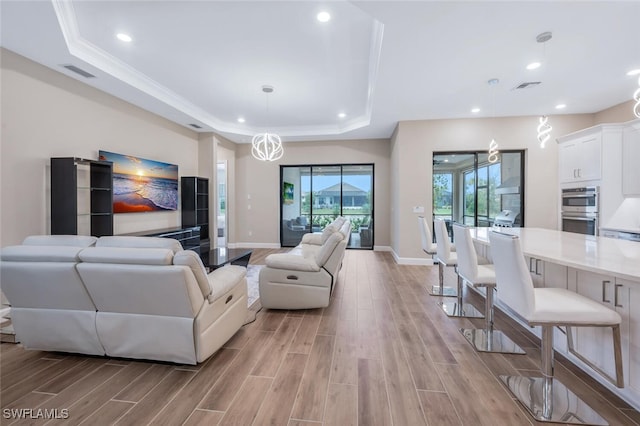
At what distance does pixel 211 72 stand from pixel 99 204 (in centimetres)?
253

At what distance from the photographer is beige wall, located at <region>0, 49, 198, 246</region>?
2977 millimetres

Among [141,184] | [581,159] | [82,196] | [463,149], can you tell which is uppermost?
[463,149]

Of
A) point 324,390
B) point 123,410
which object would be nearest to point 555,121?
point 324,390

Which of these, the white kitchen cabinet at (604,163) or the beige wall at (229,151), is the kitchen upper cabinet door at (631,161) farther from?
the beige wall at (229,151)

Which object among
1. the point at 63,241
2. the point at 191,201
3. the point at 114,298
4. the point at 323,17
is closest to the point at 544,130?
the point at 323,17

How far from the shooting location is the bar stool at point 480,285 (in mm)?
2330

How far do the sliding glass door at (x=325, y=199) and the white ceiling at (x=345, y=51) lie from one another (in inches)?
95.6

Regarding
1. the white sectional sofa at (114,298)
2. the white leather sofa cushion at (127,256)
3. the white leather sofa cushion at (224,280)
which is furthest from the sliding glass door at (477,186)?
the white leather sofa cushion at (127,256)

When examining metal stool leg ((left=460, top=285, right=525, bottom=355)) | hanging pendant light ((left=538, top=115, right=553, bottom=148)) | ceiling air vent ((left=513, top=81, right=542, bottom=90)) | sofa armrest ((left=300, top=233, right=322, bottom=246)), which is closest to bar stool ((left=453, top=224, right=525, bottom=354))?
metal stool leg ((left=460, top=285, right=525, bottom=355))

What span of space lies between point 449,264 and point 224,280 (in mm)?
2552

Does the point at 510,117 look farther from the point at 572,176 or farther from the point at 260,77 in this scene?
the point at 260,77

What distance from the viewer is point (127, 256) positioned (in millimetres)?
1841

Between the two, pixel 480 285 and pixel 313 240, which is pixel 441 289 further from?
pixel 313 240

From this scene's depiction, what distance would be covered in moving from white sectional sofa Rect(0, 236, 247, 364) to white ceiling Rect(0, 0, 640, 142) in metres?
2.30
